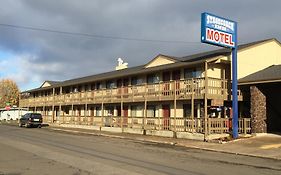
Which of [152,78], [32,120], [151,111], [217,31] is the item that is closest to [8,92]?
[32,120]

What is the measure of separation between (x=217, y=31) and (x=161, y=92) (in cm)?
707

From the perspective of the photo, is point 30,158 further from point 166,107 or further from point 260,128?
point 166,107

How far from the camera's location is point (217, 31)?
76.6 ft

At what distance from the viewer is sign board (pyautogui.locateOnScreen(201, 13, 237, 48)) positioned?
2288 centimetres

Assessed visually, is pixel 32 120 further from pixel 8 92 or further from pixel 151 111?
pixel 8 92

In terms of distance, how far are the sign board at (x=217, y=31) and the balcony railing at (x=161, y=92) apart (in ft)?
8.98

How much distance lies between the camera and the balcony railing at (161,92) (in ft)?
81.1

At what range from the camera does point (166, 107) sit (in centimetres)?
3011

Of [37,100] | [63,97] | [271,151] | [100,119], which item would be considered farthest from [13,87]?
[271,151]

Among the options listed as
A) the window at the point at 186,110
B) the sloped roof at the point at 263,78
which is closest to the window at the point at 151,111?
the window at the point at 186,110

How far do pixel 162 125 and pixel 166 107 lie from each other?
3008 millimetres

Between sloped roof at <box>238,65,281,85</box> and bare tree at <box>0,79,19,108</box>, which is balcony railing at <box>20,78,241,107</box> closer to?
sloped roof at <box>238,65,281,85</box>

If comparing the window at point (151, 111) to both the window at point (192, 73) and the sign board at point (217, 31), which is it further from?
the sign board at point (217, 31)

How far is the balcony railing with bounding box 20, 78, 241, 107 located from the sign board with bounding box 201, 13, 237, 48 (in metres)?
2.74
